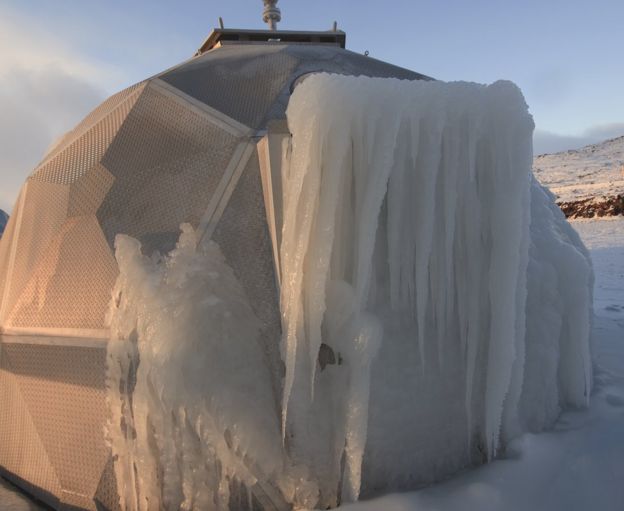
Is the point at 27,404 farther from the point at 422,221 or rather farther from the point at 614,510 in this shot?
the point at 614,510

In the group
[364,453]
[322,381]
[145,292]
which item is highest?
[145,292]

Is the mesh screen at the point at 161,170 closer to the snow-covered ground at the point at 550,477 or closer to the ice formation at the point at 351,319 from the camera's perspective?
the ice formation at the point at 351,319

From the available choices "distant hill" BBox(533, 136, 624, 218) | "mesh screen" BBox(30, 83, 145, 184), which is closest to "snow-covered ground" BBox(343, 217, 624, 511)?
"mesh screen" BBox(30, 83, 145, 184)

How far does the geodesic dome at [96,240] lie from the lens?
122 inches

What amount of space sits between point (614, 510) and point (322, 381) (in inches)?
75.0

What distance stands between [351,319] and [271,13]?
6.83 metres

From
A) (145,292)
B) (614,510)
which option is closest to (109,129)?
(145,292)

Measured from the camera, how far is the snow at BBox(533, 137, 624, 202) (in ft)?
71.5

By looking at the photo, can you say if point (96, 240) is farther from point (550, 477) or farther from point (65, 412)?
point (550, 477)

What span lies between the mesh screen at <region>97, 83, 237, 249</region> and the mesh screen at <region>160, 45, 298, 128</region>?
31cm

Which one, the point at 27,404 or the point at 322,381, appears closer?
the point at 322,381

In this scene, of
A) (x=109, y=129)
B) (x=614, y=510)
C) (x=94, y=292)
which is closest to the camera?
(x=614, y=510)

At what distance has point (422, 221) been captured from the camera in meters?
2.80

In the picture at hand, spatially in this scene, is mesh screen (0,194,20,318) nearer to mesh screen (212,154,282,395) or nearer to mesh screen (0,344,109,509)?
mesh screen (0,344,109,509)
